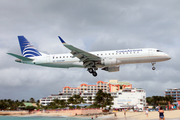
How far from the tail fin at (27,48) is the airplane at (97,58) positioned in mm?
2438

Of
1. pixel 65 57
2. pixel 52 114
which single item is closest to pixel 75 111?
pixel 52 114

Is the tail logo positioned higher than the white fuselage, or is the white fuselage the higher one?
the tail logo

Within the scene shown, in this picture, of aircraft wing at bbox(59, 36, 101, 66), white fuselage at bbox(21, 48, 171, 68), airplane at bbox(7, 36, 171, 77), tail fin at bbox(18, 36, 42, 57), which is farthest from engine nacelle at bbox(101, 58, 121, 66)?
tail fin at bbox(18, 36, 42, 57)

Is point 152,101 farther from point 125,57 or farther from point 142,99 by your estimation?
point 125,57

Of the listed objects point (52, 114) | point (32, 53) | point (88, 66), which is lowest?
point (52, 114)

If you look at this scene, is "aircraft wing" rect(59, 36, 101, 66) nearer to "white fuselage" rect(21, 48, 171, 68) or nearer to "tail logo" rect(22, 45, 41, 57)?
"white fuselage" rect(21, 48, 171, 68)

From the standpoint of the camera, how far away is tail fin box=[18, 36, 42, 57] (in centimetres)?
4188

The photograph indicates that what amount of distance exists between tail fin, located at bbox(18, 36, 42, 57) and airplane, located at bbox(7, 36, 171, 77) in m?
2.44

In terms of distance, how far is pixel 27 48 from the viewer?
43156mm

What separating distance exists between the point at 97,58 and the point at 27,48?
16299 millimetres

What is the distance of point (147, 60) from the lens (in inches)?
1364

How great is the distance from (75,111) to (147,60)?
81.6 metres

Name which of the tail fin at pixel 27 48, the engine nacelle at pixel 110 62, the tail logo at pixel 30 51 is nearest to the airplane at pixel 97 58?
the engine nacelle at pixel 110 62

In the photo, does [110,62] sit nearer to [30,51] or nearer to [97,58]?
[97,58]
